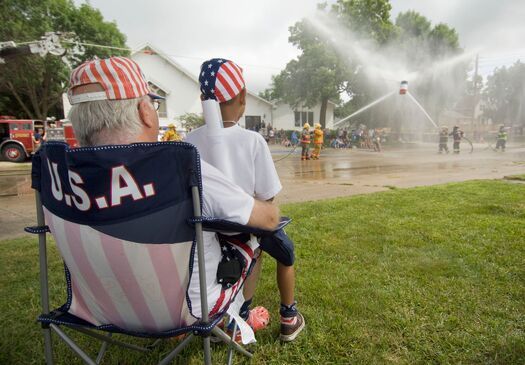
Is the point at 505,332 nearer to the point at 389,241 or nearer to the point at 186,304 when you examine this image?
the point at 389,241

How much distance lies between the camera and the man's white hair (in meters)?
1.35

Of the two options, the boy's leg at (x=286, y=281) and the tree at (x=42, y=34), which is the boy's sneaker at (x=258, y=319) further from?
the tree at (x=42, y=34)

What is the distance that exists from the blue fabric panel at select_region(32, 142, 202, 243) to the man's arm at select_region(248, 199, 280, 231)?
0.90ft

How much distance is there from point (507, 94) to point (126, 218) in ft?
265

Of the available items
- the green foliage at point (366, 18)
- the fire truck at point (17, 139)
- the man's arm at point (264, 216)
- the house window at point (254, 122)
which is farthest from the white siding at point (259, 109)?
the man's arm at point (264, 216)

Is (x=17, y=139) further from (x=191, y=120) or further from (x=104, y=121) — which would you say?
(x=104, y=121)

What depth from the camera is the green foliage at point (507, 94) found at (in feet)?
203

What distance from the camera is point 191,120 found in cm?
2709

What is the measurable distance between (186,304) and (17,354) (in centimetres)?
151

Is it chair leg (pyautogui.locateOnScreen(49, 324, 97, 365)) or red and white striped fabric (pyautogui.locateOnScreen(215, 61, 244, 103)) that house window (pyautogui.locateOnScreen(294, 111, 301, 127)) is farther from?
chair leg (pyautogui.locateOnScreen(49, 324, 97, 365))

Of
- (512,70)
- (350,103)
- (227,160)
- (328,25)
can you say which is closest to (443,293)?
(227,160)

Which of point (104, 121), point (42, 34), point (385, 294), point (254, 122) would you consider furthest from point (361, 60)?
point (104, 121)

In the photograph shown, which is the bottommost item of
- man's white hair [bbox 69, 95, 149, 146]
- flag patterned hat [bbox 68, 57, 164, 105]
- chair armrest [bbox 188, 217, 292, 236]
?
chair armrest [bbox 188, 217, 292, 236]

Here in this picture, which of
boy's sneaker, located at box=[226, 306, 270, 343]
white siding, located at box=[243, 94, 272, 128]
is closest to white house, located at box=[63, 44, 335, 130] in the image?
white siding, located at box=[243, 94, 272, 128]
